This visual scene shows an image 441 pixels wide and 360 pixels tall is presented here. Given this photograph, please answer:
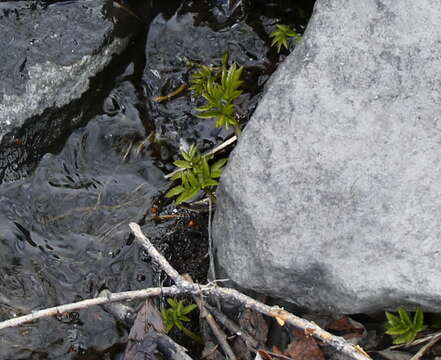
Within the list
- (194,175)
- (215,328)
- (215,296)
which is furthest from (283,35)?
(215,328)

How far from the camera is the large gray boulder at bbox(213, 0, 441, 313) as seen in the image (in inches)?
106

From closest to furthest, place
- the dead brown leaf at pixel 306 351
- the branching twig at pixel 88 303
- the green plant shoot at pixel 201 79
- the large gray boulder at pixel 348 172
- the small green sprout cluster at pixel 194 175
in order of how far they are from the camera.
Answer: the large gray boulder at pixel 348 172
the branching twig at pixel 88 303
the dead brown leaf at pixel 306 351
the small green sprout cluster at pixel 194 175
the green plant shoot at pixel 201 79

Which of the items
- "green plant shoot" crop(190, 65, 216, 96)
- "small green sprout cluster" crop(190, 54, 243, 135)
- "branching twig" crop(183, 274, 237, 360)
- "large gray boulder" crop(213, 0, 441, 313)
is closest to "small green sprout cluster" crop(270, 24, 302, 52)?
"small green sprout cluster" crop(190, 54, 243, 135)

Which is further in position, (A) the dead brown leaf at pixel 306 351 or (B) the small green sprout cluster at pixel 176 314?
(B) the small green sprout cluster at pixel 176 314

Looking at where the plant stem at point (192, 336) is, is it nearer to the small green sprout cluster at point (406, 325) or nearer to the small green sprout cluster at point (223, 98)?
the small green sprout cluster at point (406, 325)

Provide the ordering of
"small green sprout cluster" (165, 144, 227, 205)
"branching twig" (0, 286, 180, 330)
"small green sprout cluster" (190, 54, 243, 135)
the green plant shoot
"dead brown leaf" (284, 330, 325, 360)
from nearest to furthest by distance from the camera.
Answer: "branching twig" (0, 286, 180, 330), "dead brown leaf" (284, 330, 325, 360), "small green sprout cluster" (165, 144, 227, 205), "small green sprout cluster" (190, 54, 243, 135), the green plant shoot

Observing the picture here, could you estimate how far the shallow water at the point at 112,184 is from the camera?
3.34 m

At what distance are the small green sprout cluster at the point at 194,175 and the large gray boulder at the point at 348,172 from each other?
0.44 metres

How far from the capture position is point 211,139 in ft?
12.2

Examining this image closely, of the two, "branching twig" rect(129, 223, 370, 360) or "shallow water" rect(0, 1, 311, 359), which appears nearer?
"branching twig" rect(129, 223, 370, 360)

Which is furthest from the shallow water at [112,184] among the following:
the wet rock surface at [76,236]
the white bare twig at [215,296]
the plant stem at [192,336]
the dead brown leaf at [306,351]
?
the dead brown leaf at [306,351]

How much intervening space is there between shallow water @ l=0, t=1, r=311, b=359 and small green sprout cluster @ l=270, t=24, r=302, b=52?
77 mm

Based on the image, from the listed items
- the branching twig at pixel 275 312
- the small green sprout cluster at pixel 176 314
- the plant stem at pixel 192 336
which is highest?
the branching twig at pixel 275 312

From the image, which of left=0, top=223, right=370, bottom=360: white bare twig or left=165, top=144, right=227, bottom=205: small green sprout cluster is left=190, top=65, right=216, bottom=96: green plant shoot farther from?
left=0, top=223, right=370, bottom=360: white bare twig
